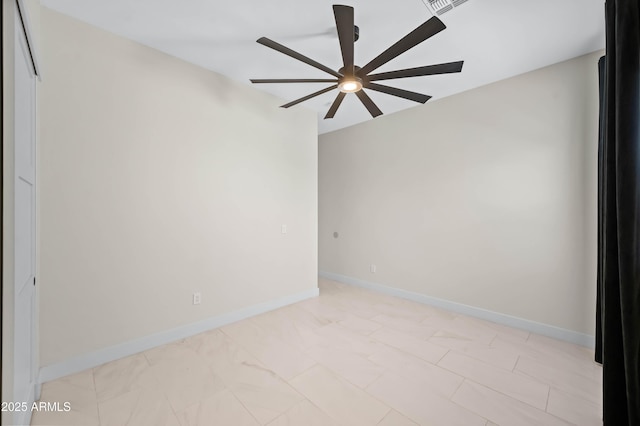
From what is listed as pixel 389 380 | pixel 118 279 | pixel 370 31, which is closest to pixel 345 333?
pixel 389 380

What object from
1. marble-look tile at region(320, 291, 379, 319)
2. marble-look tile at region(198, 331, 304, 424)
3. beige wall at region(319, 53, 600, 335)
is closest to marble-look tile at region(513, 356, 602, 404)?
beige wall at region(319, 53, 600, 335)

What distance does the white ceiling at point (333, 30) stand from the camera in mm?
1984

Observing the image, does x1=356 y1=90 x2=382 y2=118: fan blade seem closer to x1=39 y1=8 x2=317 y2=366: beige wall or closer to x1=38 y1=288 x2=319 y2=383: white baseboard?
x1=39 y1=8 x2=317 y2=366: beige wall

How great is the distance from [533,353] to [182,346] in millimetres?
3238

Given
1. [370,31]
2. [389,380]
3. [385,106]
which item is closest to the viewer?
[389,380]

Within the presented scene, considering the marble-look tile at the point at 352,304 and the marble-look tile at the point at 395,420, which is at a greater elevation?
the marble-look tile at the point at 352,304

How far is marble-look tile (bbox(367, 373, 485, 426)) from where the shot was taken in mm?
1659

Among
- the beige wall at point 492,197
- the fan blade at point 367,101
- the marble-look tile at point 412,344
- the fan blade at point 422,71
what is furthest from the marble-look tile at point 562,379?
the fan blade at point 367,101

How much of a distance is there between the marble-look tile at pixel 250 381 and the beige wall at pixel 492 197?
252cm

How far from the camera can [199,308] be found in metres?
2.82

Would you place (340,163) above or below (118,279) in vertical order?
above

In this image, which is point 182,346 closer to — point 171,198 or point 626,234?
point 171,198

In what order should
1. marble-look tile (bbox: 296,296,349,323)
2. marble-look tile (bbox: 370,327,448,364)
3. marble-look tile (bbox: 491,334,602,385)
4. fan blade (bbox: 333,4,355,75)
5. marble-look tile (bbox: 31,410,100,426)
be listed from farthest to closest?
marble-look tile (bbox: 296,296,349,323), marble-look tile (bbox: 370,327,448,364), marble-look tile (bbox: 491,334,602,385), marble-look tile (bbox: 31,410,100,426), fan blade (bbox: 333,4,355,75)

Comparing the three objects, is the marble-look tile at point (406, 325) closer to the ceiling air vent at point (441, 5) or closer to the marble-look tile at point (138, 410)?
the marble-look tile at point (138, 410)
